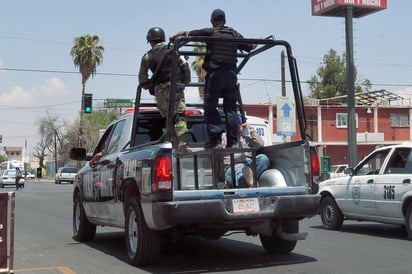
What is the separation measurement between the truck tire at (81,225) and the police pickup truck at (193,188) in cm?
133

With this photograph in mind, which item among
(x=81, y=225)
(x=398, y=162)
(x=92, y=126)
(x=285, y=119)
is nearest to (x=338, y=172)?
(x=285, y=119)

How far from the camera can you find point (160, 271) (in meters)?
6.64

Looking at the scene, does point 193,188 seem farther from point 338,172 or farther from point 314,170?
point 338,172

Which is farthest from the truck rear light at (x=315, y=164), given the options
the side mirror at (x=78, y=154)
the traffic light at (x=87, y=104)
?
the traffic light at (x=87, y=104)

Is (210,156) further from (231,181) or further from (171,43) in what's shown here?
(171,43)

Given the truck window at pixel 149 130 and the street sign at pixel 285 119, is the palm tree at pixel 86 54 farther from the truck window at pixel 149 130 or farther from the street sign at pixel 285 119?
the truck window at pixel 149 130

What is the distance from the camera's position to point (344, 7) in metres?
29.2

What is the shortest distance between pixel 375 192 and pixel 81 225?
5333mm

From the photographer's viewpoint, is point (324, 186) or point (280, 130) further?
point (280, 130)

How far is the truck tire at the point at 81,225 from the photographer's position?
374 inches

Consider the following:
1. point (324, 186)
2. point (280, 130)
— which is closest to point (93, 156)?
point (324, 186)

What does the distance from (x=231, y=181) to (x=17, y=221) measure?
8.47 metres

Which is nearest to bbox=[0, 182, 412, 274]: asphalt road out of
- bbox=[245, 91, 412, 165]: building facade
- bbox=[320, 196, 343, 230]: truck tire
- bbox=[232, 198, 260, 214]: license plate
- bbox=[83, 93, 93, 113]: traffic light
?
bbox=[320, 196, 343, 230]: truck tire

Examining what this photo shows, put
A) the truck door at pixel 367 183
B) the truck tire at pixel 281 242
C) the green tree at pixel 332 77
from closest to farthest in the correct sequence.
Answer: the truck tire at pixel 281 242
the truck door at pixel 367 183
the green tree at pixel 332 77
